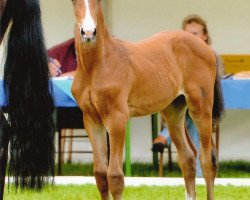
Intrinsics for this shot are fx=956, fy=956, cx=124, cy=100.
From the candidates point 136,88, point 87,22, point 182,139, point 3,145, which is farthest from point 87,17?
point 182,139

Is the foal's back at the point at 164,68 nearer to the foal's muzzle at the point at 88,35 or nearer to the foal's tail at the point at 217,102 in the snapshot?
the foal's tail at the point at 217,102

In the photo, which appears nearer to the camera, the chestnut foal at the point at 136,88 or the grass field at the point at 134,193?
the chestnut foal at the point at 136,88

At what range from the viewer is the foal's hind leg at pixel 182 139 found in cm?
628

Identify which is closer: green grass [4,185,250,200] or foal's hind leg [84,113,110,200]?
foal's hind leg [84,113,110,200]

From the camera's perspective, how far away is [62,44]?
937 centimetres

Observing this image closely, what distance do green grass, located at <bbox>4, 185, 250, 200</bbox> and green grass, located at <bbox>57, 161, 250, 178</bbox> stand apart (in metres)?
1.54

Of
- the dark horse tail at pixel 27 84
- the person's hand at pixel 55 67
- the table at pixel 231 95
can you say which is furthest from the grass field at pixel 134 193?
the person's hand at pixel 55 67

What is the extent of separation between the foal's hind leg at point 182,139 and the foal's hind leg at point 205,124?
13cm

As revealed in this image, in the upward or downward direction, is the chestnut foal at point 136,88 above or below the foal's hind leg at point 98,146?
above

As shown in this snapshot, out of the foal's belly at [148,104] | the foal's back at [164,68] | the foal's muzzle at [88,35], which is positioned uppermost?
the foal's muzzle at [88,35]

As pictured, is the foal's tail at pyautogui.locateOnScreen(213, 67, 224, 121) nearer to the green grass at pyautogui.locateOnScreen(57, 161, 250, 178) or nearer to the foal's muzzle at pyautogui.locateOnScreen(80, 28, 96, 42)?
the foal's muzzle at pyautogui.locateOnScreen(80, 28, 96, 42)

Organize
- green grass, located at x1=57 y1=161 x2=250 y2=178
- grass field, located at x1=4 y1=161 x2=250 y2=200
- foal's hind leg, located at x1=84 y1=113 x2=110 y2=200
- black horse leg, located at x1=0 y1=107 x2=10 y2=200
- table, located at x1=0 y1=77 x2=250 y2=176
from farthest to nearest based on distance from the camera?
1. green grass, located at x1=57 y1=161 x2=250 y2=178
2. table, located at x1=0 y1=77 x2=250 y2=176
3. grass field, located at x1=4 y1=161 x2=250 y2=200
4. black horse leg, located at x1=0 y1=107 x2=10 y2=200
5. foal's hind leg, located at x1=84 y1=113 x2=110 y2=200

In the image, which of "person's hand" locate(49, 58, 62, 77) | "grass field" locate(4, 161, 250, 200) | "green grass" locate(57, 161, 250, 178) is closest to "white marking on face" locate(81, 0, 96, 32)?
"grass field" locate(4, 161, 250, 200)

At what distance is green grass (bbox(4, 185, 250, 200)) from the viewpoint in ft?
23.8
